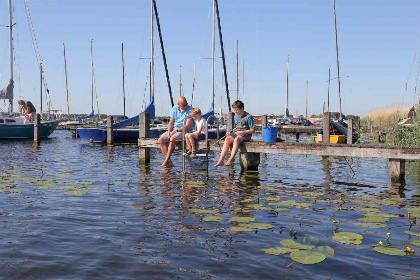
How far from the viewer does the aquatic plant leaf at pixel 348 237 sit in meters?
5.61

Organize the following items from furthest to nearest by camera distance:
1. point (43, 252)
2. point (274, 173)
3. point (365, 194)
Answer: point (274, 173) → point (365, 194) → point (43, 252)

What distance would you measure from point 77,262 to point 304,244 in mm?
2692

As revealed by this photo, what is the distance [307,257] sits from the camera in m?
4.84

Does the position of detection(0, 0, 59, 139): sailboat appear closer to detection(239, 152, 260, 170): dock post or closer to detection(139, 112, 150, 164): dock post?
detection(139, 112, 150, 164): dock post

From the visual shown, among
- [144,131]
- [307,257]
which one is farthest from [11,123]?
[307,257]

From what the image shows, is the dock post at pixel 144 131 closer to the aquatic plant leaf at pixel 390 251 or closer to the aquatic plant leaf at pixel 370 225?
the aquatic plant leaf at pixel 370 225

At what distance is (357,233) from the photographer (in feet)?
19.8

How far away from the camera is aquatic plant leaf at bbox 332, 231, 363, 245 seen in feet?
18.4

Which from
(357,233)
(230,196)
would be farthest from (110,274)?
(230,196)

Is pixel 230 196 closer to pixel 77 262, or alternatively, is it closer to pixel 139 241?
pixel 139 241

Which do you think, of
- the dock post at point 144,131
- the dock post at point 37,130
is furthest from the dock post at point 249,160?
the dock post at point 37,130

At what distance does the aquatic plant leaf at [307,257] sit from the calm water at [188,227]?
0.06 metres

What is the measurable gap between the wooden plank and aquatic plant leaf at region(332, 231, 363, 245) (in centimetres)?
578

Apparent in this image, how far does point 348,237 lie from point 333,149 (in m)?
6.29
